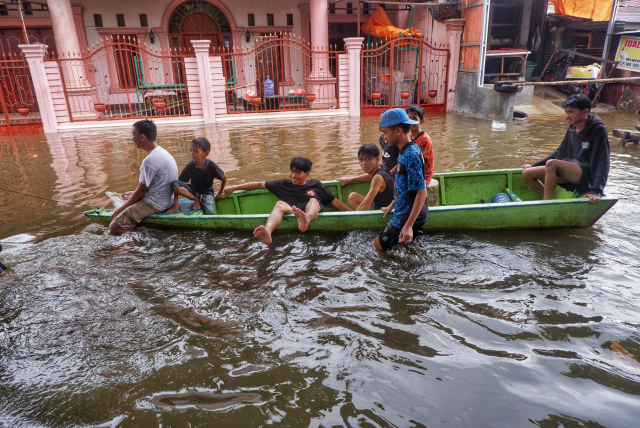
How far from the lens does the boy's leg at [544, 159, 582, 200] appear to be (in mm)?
5121

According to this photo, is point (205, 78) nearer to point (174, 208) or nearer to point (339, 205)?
point (174, 208)

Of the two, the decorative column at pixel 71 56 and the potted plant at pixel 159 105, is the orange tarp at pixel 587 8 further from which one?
the decorative column at pixel 71 56

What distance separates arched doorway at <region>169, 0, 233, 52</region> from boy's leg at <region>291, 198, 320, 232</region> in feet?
47.7

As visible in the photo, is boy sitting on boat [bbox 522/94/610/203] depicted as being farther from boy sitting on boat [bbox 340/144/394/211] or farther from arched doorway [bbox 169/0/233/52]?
arched doorway [bbox 169/0/233/52]

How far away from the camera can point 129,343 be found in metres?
3.42

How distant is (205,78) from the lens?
14547mm

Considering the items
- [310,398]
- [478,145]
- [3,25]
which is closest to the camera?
[310,398]

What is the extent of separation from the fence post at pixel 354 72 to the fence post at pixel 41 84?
9842 millimetres

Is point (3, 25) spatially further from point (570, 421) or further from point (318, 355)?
point (570, 421)

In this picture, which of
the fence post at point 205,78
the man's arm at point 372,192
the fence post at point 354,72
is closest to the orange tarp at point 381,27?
the fence post at point 354,72

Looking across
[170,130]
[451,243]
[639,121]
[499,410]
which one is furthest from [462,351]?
[639,121]

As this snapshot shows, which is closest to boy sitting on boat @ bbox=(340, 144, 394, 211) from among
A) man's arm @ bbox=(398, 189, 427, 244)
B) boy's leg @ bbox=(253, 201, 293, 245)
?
boy's leg @ bbox=(253, 201, 293, 245)

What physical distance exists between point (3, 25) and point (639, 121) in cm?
2197

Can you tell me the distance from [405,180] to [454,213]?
4.24 feet
